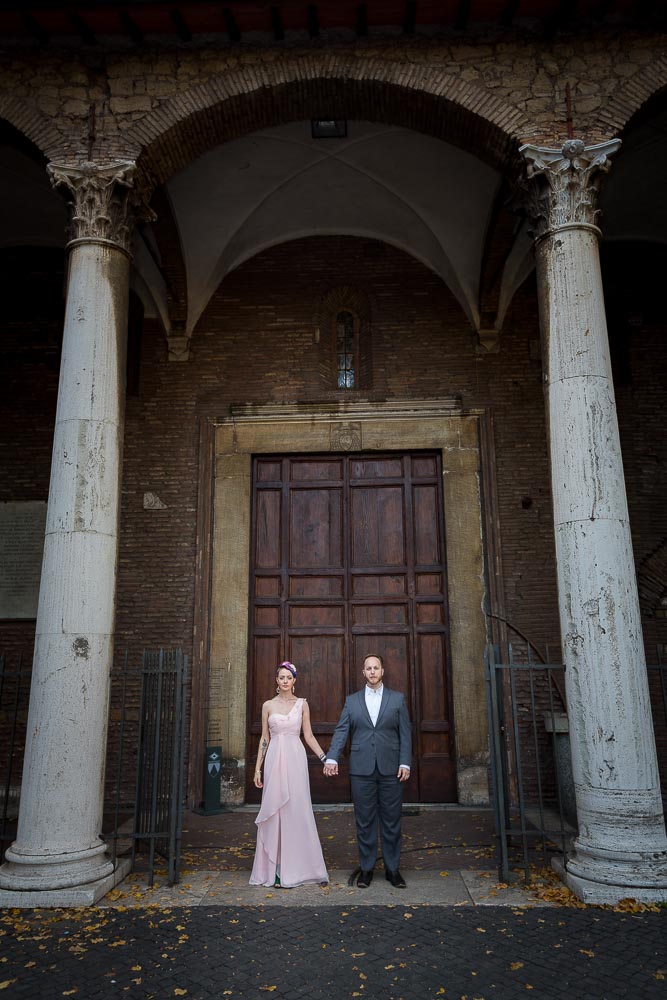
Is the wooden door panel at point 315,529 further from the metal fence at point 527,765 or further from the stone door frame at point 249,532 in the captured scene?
the metal fence at point 527,765

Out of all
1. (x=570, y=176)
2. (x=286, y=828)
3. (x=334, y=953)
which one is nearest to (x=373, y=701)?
(x=286, y=828)

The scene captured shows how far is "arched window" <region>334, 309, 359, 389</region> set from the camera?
30.4 feet

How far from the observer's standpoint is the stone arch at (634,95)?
5.95m

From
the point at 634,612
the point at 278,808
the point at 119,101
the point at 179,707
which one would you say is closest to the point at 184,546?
the point at 179,707

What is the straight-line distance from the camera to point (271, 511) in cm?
882

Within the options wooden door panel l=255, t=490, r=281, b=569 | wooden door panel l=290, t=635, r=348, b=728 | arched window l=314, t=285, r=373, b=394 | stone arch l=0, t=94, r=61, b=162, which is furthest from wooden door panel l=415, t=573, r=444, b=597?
stone arch l=0, t=94, r=61, b=162

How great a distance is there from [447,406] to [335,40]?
4186 mm

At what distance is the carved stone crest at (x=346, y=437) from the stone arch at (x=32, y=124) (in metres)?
4.34

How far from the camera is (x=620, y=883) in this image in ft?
14.7

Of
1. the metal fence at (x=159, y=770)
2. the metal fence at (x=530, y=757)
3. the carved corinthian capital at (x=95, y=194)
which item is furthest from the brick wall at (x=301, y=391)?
the carved corinthian capital at (x=95, y=194)

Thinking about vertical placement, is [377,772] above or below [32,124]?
below

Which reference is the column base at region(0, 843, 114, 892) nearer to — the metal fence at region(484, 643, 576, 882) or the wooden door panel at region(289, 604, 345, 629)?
the metal fence at region(484, 643, 576, 882)

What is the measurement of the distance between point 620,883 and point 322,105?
6930 mm

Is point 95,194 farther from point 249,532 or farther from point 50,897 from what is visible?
point 50,897
